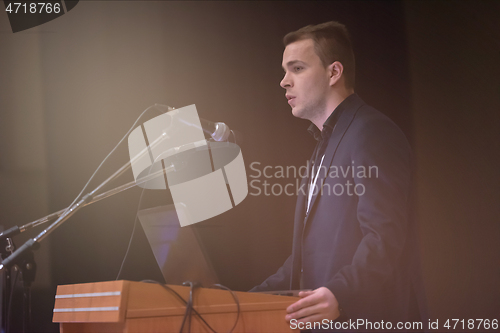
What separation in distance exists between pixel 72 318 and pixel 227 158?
4.01ft

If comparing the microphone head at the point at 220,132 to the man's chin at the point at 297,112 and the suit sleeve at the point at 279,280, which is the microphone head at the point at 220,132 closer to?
the man's chin at the point at 297,112

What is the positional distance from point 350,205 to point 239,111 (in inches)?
35.6

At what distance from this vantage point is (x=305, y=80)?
2465 millimetres

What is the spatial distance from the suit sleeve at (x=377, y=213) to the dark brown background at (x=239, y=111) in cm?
37

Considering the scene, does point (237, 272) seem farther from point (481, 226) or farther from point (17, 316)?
point (481, 226)

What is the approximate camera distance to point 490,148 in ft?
8.31

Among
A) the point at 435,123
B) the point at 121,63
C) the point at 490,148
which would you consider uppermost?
the point at 121,63

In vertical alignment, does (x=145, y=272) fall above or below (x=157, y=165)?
below

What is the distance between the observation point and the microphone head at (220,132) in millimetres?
2018

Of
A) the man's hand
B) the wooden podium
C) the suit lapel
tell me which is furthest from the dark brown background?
the wooden podium

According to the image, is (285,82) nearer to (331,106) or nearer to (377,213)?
(331,106)

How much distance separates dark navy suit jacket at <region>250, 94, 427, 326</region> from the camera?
194cm

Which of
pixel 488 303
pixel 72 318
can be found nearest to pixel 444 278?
pixel 488 303

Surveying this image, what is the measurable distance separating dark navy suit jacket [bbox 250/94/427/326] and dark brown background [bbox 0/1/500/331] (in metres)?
0.24
